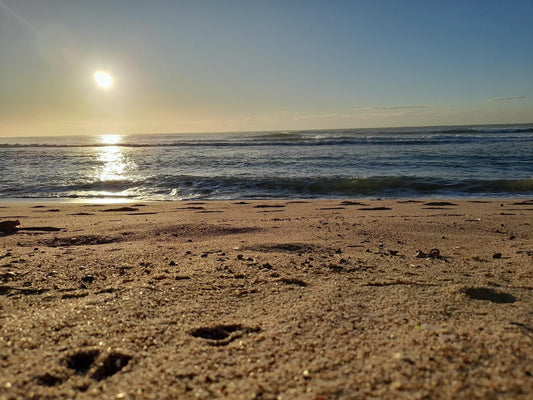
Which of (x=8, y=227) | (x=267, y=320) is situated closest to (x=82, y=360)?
(x=267, y=320)

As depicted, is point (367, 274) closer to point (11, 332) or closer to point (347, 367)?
point (347, 367)

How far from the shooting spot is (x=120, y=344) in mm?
1605

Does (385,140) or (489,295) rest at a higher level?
(385,140)

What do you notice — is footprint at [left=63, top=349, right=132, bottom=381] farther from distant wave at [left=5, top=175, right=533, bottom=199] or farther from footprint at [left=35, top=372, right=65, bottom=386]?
distant wave at [left=5, top=175, right=533, bottom=199]

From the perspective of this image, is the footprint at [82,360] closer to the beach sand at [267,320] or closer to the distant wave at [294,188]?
the beach sand at [267,320]

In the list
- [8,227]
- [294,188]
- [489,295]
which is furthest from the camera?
[294,188]

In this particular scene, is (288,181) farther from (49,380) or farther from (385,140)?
(385,140)

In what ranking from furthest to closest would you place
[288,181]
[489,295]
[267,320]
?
[288,181] → [489,295] → [267,320]

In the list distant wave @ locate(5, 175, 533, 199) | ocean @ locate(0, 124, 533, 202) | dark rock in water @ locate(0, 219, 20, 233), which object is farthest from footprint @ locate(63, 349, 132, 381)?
distant wave @ locate(5, 175, 533, 199)

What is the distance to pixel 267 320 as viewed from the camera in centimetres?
187

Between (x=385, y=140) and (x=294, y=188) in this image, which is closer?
(x=294, y=188)

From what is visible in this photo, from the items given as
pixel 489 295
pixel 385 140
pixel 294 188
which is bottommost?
pixel 294 188

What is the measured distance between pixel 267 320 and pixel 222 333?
233mm

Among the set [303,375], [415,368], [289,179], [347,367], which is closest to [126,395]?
[303,375]
